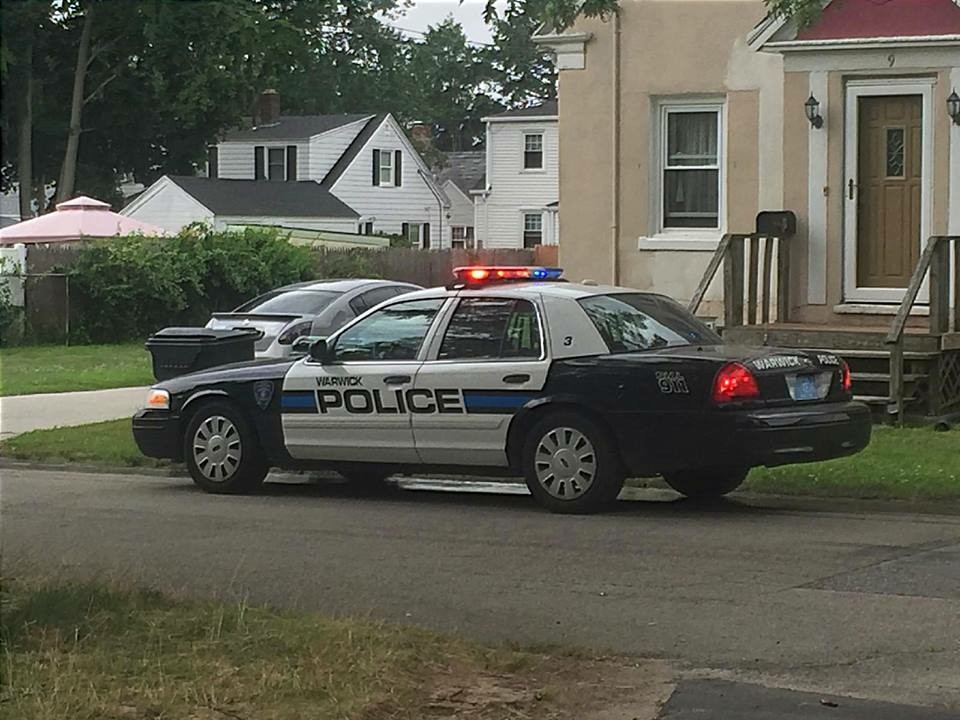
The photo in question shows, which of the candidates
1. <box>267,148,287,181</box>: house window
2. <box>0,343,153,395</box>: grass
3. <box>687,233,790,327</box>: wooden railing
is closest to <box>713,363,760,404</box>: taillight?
<box>687,233,790,327</box>: wooden railing

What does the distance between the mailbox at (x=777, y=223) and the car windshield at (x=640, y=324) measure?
5777 mm

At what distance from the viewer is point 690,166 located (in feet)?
62.6

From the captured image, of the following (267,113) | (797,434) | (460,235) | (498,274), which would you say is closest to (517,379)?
(498,274)

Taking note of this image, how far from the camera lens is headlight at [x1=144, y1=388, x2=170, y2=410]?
1315 centimetres

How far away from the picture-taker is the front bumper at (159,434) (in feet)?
43.1

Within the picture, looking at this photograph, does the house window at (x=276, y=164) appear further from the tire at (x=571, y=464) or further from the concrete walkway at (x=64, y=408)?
the tire at (x=571, y=464)

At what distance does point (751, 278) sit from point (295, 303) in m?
6.06

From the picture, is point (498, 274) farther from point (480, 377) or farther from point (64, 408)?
point (64, 408)

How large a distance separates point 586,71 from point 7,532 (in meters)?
10.2

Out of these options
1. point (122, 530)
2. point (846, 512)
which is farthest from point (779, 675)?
point (122, 530)

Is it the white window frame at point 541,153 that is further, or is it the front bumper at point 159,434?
the white window frame at point 541,153

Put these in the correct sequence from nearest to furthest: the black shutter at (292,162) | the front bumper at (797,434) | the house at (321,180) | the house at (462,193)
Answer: the front bumper at (797,434) < the house at (321,180) < the black shutter at (292,162) < the house at (462,193)

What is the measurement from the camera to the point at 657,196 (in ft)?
63.3

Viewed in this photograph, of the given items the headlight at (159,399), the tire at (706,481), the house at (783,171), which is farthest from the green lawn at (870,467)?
the headlight at (159,399)
